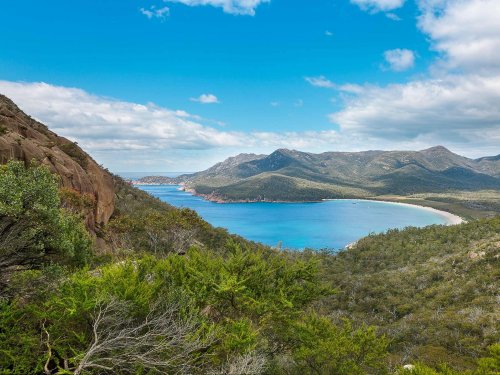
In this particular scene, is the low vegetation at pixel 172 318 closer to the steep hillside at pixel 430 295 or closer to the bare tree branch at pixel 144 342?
the bare tree branch at pixel 144 342

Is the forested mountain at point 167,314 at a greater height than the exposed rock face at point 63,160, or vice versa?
the exposed rock face at point 63,160

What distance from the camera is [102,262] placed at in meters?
19.7

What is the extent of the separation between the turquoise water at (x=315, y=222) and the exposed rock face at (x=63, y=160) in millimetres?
78583

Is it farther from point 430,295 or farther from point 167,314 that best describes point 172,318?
point 430,295

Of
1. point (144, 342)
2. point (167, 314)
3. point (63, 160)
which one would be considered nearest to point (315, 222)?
point (63, 160)

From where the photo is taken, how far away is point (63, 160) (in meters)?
30.2

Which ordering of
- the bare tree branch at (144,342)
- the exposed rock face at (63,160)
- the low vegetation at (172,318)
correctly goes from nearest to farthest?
the bare tree branch at (144,342), the low vegetation at (172,318), the exposed rock face at (63,160)

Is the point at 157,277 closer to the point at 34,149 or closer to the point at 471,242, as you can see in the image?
the point at 34,149

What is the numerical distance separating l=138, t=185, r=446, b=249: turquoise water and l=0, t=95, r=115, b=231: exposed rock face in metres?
78.6

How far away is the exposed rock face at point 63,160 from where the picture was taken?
1003 inches

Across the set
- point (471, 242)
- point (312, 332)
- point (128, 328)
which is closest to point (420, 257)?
point (471, 242)

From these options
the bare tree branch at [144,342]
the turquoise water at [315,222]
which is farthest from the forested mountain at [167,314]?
the turquoise water at [315,222]

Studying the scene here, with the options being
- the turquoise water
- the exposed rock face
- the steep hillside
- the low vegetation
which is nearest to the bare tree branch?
the low vegetation

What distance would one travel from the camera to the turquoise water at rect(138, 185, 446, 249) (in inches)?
4628
